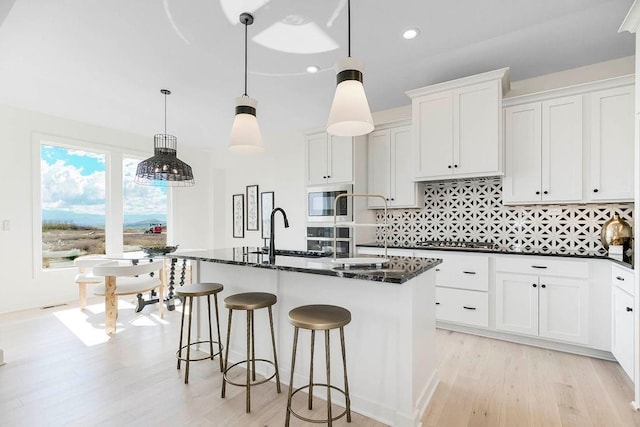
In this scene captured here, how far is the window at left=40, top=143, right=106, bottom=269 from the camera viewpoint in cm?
450

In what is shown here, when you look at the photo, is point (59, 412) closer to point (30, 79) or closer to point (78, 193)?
point (30, 79)

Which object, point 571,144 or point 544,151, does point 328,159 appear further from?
point 571,144

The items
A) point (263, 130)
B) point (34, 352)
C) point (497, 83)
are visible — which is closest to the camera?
point (34, 352)

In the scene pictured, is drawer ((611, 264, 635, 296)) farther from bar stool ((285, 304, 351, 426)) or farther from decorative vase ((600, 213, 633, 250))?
bar stool ((285, 304, 351, 426))

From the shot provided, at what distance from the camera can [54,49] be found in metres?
2.77

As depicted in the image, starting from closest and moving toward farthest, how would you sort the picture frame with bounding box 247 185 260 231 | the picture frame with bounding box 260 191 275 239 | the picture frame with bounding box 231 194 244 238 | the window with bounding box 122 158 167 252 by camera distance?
1. the window with bounding box 122 158 167 252
2. the picture frame with bounding box 260 191 275 239
3. the picture frame with bounding box 247 185 260 231
4. the picture frame with bounding box 231 194 244 238

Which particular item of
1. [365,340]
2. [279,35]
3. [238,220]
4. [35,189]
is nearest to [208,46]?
[279,35]

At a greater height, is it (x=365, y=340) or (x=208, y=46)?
(x=208, y=46)

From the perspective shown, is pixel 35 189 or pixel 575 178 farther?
pixel 35 189

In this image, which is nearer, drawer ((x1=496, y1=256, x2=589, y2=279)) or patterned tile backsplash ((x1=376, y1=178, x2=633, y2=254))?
drawer ((x1=496, y1=256, x2=589, y2=279))

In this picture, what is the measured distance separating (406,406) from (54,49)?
387 centimetres

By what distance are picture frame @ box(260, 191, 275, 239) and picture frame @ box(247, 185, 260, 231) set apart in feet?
0.47

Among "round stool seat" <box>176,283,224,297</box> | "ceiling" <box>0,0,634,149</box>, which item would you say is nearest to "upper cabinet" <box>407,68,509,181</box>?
"ceiling" <box>0,0,634,149</box>

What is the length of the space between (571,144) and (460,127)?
0.97m
